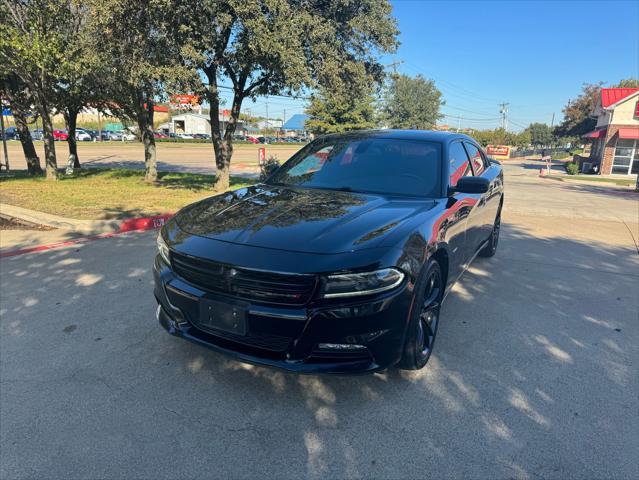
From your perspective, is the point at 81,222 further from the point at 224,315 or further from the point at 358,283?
the point at 358,283

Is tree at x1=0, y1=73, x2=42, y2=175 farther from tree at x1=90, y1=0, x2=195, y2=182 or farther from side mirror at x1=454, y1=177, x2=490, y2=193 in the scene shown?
side mirror at x1=454, y1=177, x2=490, y2=193

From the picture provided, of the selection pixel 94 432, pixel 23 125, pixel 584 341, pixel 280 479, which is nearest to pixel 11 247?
pixel 94 432

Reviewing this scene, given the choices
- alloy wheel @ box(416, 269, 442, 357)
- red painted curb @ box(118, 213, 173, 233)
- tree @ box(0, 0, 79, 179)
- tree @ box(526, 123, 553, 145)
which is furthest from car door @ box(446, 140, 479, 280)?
tree @ box(526, 123, 553, 145)

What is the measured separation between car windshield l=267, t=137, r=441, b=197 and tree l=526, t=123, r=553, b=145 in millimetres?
102800

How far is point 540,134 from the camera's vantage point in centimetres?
9844

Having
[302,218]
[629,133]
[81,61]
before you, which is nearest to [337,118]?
[629,133]

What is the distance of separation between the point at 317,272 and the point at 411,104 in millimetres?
52904

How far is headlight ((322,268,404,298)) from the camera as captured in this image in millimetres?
2355

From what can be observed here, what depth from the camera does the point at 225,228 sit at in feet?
9.11

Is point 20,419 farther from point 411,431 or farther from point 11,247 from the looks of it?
point 11,247

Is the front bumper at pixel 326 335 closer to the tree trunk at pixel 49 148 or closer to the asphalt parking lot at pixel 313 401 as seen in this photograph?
the asphalt parking lot at pixel 313 401

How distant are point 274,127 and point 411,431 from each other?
12574 cm

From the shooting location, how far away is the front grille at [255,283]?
2359mm

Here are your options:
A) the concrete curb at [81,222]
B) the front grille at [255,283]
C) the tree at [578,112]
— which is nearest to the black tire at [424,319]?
the front grille at [255,283]
